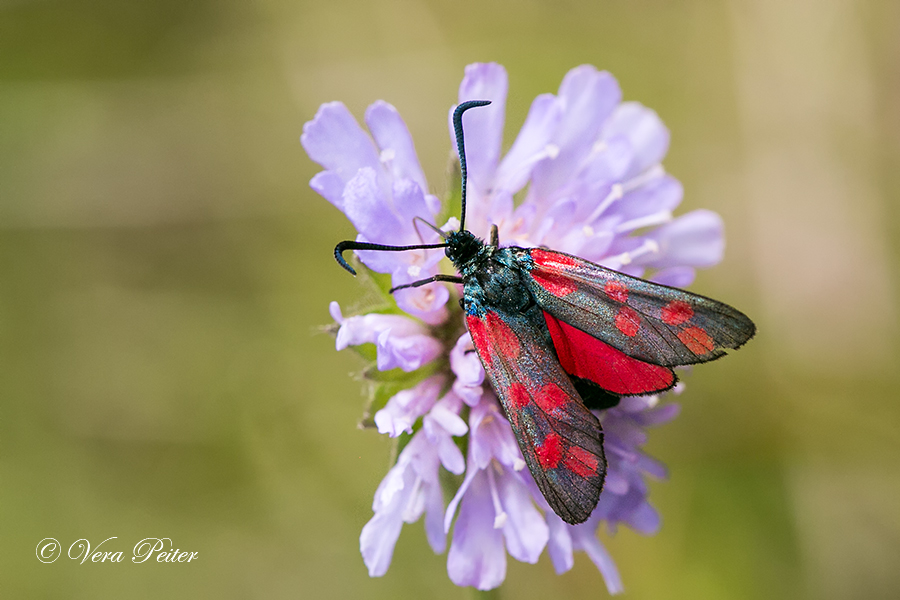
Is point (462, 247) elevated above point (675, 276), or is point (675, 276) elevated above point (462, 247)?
point (462, 247)

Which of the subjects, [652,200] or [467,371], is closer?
[467,371]

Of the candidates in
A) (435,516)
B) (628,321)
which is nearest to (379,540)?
(435,516)

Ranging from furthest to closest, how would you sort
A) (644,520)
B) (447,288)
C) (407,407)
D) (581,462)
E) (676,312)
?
(644,520) < (447,288) < (407,407) < (676,312) < (581,462)

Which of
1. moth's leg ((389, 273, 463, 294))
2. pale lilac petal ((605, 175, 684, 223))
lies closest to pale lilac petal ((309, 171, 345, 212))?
moth's leg ((389, 273, 463, 294))

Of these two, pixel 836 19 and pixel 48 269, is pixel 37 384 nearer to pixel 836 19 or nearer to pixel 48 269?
pixel 48 269

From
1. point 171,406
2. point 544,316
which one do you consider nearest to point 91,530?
point 171,406

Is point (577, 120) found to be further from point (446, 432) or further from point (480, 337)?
point (446, 432)

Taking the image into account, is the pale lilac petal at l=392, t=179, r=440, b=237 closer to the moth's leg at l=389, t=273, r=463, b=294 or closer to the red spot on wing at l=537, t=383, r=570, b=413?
the moth's leg at l=389, t=273, r=463, b=294

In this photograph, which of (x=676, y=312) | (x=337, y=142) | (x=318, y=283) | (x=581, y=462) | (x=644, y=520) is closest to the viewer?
(x=581, y=462)
